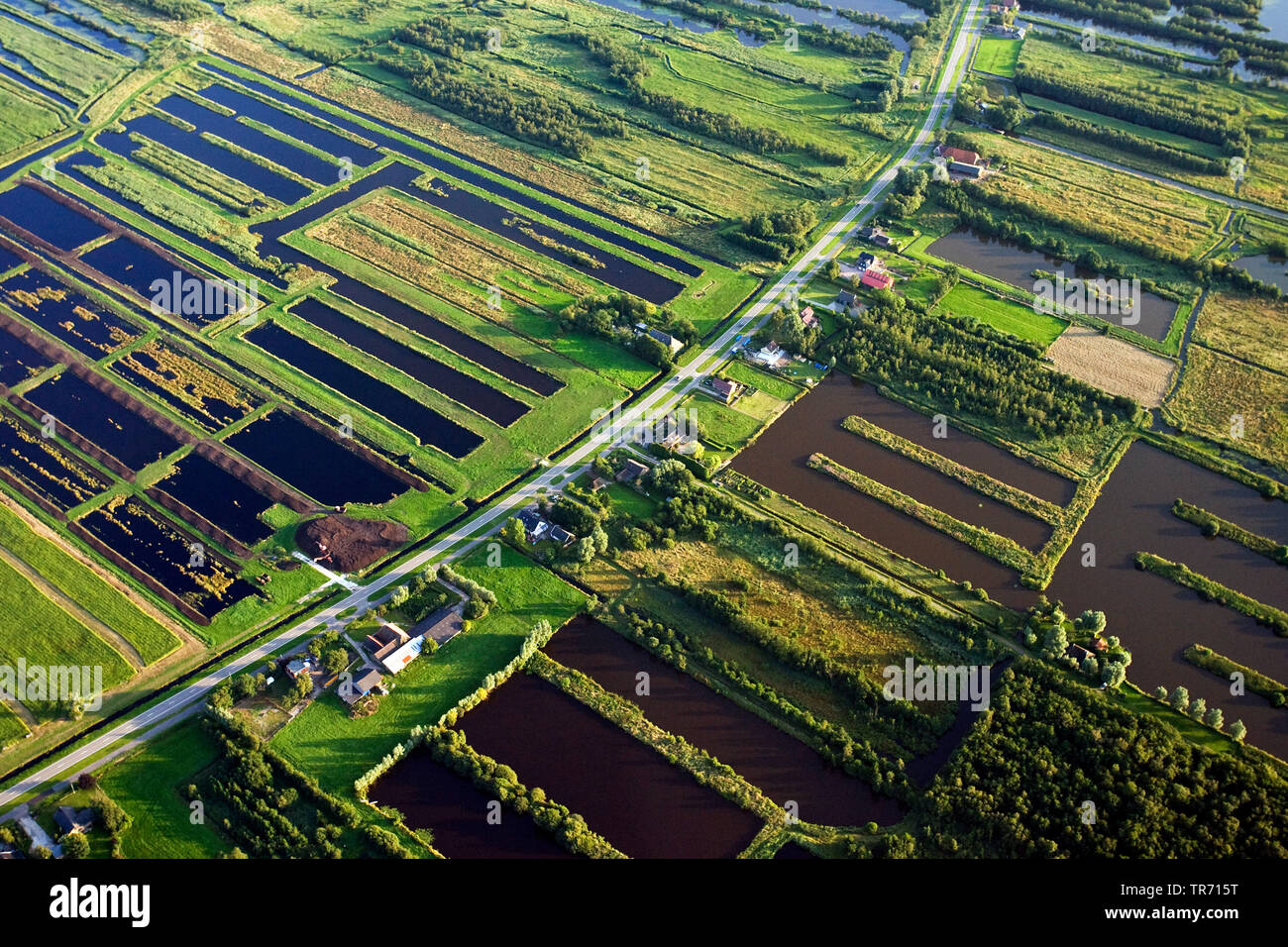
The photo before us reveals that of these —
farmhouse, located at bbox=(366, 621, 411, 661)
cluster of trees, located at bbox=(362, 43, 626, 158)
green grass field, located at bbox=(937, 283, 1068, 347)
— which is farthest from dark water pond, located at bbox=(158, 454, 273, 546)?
green grass field, located at bbox=(937, 283, 1068, 347)

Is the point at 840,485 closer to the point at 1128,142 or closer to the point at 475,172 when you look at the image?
the point at 475,172

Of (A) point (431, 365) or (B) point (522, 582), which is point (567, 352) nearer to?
(A) point (431, 365)

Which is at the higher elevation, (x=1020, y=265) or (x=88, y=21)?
(x=1020, y=265)

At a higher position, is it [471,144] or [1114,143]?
[1114,143]

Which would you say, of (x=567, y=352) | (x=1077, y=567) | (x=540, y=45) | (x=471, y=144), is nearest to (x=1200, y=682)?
(x=1077, y=567)

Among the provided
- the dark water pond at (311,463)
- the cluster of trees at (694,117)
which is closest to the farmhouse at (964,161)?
the cluster of trees at (694,117)

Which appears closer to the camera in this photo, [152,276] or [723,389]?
[723,389]

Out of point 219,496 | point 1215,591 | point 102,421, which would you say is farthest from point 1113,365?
point 102,421
